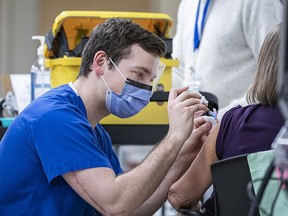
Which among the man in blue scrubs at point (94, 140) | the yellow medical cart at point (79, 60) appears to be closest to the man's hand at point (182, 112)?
the man in blue scrubs at point (94, 140)

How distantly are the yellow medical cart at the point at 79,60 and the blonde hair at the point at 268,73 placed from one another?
96 centimetres

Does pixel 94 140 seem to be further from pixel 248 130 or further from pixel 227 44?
pixel 227 44

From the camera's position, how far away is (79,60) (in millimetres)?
2812

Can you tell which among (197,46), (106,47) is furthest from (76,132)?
(197,46)

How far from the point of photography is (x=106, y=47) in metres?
2.06

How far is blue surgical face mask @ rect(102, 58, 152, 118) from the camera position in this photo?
2.05 m

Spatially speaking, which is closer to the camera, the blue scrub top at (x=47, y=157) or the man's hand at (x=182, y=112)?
the blue scrub top at (x=47, y=157)

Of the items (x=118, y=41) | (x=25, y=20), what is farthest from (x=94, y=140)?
(x=25, y=20)

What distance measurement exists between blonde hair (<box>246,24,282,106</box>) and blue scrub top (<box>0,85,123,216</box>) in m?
0.45

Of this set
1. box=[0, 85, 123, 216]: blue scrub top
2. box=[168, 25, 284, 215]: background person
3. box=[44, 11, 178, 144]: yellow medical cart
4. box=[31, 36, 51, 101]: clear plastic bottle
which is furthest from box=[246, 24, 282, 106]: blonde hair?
box=[31, 36, 51, 101]: clear plastic bottle

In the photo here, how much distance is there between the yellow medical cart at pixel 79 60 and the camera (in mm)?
2799

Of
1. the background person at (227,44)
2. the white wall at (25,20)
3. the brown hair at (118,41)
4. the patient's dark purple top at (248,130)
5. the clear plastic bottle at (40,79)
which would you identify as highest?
the brown hair at (118,41)

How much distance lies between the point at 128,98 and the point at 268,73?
45cm

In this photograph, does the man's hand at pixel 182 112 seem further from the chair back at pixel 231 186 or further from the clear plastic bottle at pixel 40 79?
the clear plastic bottle at pixel 40 79
